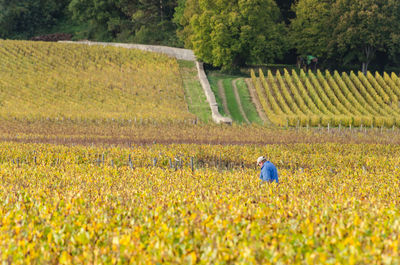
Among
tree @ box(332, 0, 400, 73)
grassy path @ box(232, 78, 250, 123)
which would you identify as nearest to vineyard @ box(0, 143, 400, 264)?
grassy path @ box(232, 78, 250, 123)

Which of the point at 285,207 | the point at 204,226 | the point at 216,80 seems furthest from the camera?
the point at 216,80

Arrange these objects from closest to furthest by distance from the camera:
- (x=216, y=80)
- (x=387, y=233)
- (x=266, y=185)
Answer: (x=387, y=233)
(x=266, y=185)
(x=216, y=80)

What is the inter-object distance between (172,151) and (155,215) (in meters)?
17.9

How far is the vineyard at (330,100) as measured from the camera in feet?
164

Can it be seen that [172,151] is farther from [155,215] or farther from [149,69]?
[149,69]

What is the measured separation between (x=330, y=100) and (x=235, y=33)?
51.2 feet

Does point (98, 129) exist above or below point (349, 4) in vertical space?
below

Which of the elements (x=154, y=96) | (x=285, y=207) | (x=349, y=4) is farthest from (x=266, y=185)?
(x=349, y=4)

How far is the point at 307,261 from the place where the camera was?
25.4 ft

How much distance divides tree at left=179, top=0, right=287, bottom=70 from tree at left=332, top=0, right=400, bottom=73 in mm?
7957

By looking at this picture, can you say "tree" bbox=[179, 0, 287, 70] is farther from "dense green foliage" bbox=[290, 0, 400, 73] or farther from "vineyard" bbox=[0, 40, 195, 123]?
"vineyard" bbox=[0, 40, 195, 123]

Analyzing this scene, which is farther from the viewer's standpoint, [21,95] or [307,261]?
[21,95]

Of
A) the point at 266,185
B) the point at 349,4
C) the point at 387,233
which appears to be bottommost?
the point at 349,4

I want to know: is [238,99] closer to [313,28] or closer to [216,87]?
[216,87]
